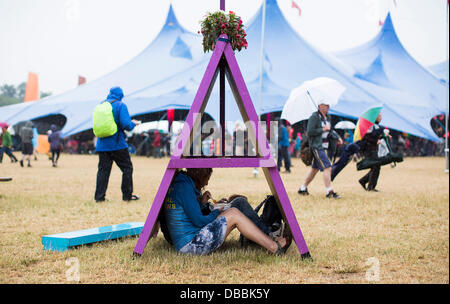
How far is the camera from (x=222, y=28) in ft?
11.2

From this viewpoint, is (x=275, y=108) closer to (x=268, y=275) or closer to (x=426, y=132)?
(x=426, y=132)

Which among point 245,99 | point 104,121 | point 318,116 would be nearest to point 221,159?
point 245,99

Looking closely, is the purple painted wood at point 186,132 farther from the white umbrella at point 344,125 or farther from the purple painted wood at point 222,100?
the white umbrella at point 344,125

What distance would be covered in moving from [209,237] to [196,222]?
0.14 metres

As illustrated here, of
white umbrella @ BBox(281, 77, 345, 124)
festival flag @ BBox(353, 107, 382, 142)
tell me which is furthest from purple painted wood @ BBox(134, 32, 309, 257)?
white umbrella @ BBox(281, 77, 345, 124)

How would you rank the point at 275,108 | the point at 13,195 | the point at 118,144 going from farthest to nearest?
1. the point at 275,108
2. the point at 13,195
3. the point at 118,144

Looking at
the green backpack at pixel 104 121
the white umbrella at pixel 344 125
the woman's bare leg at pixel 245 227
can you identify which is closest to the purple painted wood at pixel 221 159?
the woman's bare leg at pixel 245 227

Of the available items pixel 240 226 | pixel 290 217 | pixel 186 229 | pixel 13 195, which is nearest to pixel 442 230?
pixel 290 217

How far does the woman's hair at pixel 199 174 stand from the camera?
3.51m

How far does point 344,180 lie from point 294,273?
7817mm

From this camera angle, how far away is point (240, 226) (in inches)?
137

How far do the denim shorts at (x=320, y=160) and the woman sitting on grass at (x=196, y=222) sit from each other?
3793 mm

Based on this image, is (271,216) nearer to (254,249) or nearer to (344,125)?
(254,249)
